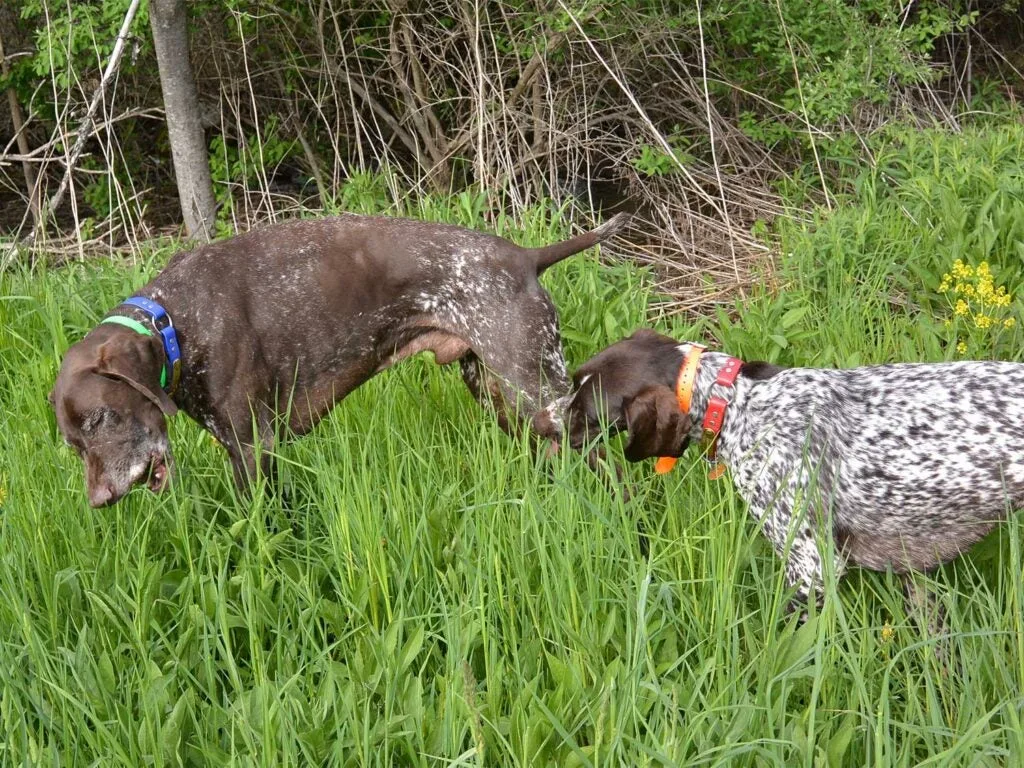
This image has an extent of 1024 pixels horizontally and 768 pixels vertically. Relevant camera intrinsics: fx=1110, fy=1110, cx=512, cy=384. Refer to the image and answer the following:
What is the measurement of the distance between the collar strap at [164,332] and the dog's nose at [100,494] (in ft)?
1.23

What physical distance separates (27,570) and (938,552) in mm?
2576

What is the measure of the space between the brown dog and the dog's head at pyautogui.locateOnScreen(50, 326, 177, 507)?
4cm

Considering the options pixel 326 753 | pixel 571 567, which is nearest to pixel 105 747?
pixel 326 753

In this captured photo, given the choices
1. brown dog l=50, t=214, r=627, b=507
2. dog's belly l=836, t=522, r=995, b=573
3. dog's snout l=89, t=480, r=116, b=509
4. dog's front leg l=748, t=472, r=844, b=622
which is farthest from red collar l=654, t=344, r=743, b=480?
dog's snout l=89, t=480, r=116, b=509

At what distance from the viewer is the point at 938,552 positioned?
3.19 metres

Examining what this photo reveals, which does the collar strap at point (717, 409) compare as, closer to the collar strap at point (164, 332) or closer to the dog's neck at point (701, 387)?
the dog's neck at point (701, 387)

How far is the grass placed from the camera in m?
2.32

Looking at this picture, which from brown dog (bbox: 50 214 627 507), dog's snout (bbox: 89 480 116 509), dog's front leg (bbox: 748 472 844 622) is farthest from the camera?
brown dog (bbox: 50 214 627 507)

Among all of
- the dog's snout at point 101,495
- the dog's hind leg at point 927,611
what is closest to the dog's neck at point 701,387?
the dog's hind leg at point 927,611

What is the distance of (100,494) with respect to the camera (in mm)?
3449

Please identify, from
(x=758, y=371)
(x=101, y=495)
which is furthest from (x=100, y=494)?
(x=758, y=371)

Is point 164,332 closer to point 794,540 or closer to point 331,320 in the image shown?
point 331,320

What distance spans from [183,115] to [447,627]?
465 centimetres

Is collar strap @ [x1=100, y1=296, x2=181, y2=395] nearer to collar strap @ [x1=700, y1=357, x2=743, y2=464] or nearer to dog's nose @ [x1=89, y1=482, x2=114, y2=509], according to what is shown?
dog's nose @ [x1=89, y1=482, x2=114, y2=509]
